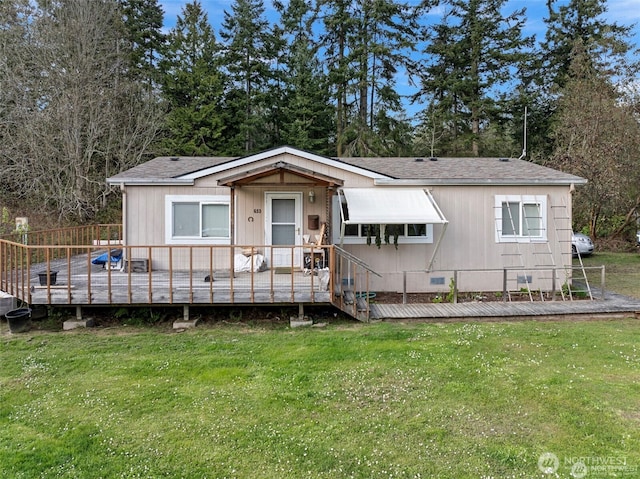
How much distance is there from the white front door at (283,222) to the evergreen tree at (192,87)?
51.7 feet

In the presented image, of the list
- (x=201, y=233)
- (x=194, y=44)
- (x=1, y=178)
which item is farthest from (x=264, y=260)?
(x=194, y=44)

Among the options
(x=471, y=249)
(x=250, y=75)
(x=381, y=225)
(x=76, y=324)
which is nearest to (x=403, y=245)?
(x=381, y=225)

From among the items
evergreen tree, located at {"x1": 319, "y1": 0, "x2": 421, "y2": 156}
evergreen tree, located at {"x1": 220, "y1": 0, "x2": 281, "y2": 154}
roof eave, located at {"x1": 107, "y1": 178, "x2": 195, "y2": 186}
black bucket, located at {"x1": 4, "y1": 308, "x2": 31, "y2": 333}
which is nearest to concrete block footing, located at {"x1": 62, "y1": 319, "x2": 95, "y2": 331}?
black bucket, located at {"x1": 4, "y1": 308, "x2": 31, "y2": 333}

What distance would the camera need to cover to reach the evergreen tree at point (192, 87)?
25516 mm

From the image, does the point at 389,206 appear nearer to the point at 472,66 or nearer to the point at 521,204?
the point at 521,204

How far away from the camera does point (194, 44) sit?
2730 centimetres

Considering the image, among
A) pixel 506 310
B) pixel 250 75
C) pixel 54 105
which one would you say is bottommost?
pixel 506 310

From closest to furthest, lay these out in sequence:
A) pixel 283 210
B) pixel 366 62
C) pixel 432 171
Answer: pixel 283 210, pixel 432 171, pixel 366 62

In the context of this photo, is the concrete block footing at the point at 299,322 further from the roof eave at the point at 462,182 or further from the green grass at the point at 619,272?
the green grass at the point at 619,272

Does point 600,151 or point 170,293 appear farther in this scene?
point 600,151

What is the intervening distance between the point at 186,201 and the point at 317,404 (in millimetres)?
8042

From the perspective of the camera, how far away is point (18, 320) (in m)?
8.29
